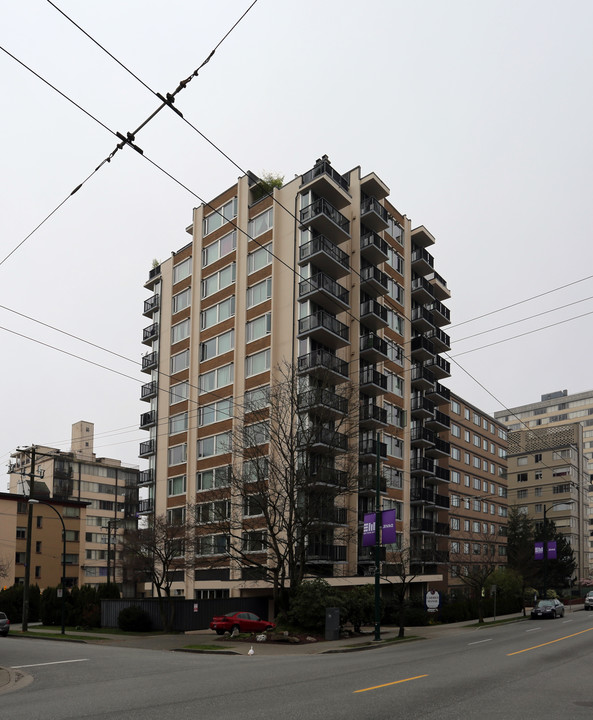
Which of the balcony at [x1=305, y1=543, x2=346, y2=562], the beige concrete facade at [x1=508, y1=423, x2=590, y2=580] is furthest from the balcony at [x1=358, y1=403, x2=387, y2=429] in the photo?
the beige concrete facade at [x1=508, y1=423, x2=590, y2=580]

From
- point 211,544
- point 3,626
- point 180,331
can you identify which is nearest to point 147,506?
point 180,331

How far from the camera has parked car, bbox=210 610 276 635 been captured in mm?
36219

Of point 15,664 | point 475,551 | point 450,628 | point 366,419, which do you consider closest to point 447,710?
point 15,664

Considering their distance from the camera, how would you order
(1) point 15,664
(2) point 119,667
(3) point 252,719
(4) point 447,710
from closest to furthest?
(3) point 252,719 < (4) point 447,710 < (2) point 119,667 < (1) point 15,664

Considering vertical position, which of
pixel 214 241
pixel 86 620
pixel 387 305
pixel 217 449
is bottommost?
pixel 86 620

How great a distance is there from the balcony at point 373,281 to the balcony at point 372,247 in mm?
1008

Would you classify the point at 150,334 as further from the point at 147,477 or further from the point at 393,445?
the point at 393,445

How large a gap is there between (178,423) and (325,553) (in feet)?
57.1

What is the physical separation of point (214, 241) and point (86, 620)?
97.1 ft

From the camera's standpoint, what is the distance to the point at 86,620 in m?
49.0

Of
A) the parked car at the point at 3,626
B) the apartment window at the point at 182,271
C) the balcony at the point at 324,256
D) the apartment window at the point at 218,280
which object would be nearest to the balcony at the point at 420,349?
the balcony at the point at 324,256

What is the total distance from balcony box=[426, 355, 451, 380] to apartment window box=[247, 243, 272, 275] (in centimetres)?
2056

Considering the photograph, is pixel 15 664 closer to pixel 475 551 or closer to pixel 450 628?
pixel 450 628

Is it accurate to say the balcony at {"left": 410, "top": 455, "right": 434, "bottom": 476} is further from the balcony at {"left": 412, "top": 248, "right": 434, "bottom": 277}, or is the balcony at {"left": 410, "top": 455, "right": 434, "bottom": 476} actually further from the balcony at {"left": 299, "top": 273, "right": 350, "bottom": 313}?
the balcony at {"left": 299, "top": 273, "right": 350, "bottom": 313}
